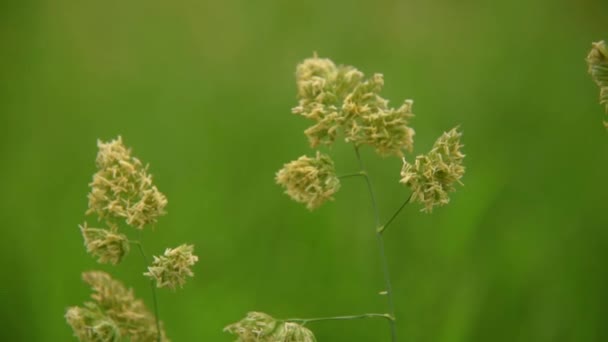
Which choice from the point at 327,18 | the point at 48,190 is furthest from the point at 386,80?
the point at 48,190

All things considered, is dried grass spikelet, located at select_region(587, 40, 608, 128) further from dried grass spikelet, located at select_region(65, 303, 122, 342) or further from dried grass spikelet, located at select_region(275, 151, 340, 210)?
dried grass spikelet, located at select_region(65, 303, 122, 342)

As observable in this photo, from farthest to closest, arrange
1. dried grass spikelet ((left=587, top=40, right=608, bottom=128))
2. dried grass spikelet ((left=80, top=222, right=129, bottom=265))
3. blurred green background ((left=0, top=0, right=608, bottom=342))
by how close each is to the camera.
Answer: blurred green background ((left=0, top=0, right=608, bottom=342))
dried grass spikelet ((left=80, top=222, right=129, bottom=265))
dried grass spikelet ((left=587, top=40, right=608, bottom=128))

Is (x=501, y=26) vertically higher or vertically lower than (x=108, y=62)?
lower

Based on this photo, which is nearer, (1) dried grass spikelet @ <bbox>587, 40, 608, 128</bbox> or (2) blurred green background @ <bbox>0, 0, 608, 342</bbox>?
(1) dried grass spikelet @ <bbox>587, 40, 608, 128</bbox>

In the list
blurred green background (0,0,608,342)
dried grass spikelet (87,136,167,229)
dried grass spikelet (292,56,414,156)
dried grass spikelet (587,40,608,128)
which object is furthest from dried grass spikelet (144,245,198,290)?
blurred green background (0,0,608,342)

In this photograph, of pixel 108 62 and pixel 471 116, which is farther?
pixel 108 62

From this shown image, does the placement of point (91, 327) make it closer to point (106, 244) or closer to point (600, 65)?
point (106, 244)

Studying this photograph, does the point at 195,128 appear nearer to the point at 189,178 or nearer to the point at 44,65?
the point at 189,178
